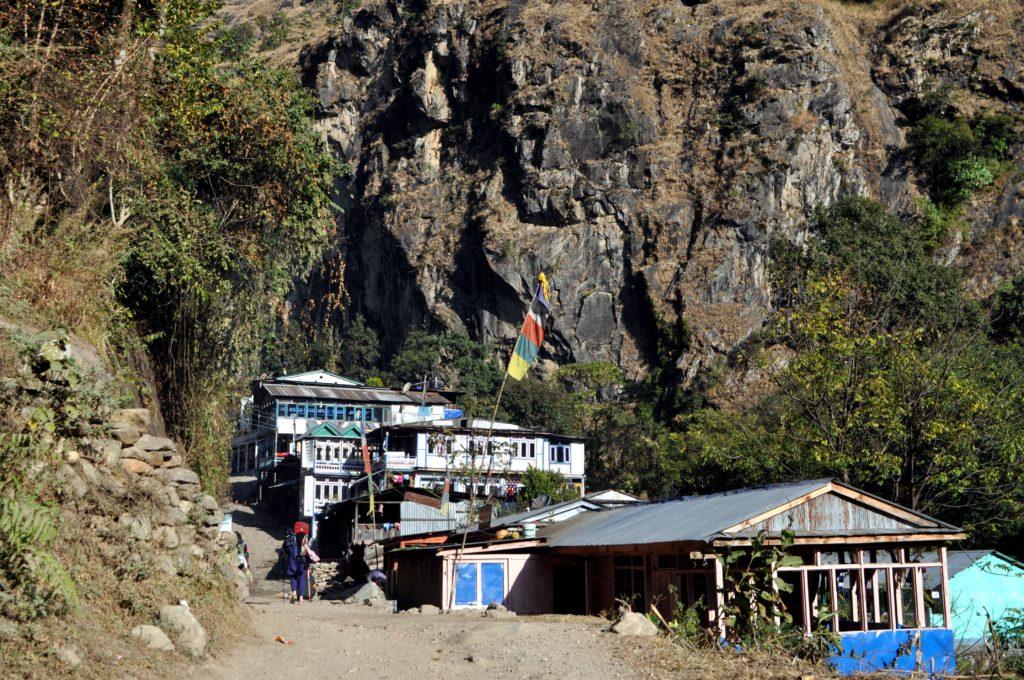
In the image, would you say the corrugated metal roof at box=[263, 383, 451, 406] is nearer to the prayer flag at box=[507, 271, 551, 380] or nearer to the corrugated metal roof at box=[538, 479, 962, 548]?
the corrugated metal roof at box=[538, 479, 962, 548]

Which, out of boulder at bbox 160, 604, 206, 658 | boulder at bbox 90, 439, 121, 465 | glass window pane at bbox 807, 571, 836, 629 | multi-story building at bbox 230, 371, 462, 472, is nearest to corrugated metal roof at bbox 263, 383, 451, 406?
multi-story building at bbox 230, 371, 462, 472

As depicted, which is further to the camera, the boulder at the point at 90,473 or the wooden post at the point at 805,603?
the wooden post at the point at 805,603

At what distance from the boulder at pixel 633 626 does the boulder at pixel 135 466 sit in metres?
6.96

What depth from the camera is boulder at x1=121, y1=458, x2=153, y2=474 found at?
11203 millimetres

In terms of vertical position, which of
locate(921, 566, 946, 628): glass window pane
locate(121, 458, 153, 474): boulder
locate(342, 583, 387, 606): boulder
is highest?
locate(121, 458, 153, 474): boulder

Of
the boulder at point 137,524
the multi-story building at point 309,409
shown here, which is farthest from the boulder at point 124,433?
the multi-story building at point 309,409

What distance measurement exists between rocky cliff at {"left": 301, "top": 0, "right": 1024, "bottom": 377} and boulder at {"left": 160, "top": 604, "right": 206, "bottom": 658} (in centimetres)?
6778

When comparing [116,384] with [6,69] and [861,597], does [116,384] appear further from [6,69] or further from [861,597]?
[861,597]

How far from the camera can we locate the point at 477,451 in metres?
50.8

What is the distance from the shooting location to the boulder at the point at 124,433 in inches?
441

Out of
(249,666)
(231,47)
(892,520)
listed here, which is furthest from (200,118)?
(892,520)

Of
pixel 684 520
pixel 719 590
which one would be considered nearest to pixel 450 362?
pixel 684 520

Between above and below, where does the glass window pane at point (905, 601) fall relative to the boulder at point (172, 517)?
below

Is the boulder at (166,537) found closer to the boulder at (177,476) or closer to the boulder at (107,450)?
the boulder at (177,476)
